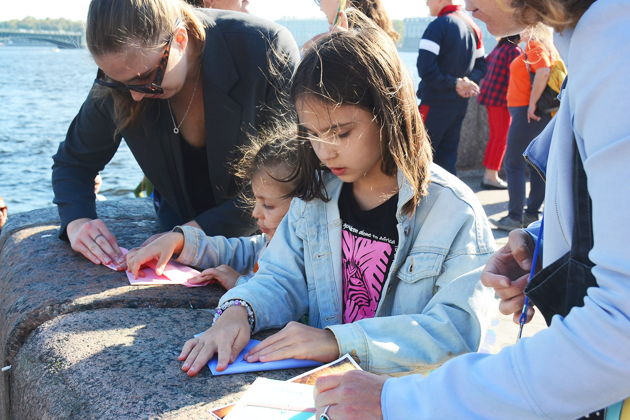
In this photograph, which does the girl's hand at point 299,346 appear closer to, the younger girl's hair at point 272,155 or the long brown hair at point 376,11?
the younger girl's hair at point 272,155

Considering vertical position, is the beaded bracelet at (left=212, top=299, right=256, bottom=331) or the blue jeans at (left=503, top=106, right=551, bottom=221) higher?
the beaded bracelet at (left=212, top=299, right=256, bottom=331)

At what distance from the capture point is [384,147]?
207 cm

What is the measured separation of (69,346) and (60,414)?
0.31 meters

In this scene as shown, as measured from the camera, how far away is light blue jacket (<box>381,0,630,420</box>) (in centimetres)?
102

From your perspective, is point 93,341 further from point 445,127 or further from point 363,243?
point 445,127

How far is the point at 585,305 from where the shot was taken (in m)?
1.09

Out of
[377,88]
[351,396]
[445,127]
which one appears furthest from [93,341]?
[445,127]

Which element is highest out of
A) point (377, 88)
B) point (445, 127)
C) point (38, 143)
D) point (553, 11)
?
point (553, 11)

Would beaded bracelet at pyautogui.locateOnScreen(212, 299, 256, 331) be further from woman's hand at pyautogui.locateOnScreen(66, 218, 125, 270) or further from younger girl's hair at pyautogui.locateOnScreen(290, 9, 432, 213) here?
woman's hand at pyautogui.locateOnScreen(66, 218, 125, 270)

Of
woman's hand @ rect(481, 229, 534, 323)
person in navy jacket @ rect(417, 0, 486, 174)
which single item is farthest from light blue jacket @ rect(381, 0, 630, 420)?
person in navy jacket @ rect(417, 0, 486, 174)

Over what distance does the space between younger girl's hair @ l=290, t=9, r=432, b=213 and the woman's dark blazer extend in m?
0.81

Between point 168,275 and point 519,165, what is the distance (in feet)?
12.3

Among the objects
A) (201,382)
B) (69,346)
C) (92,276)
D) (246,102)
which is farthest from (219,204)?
(201,382)

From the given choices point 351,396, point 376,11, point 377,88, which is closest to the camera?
point 351,396
